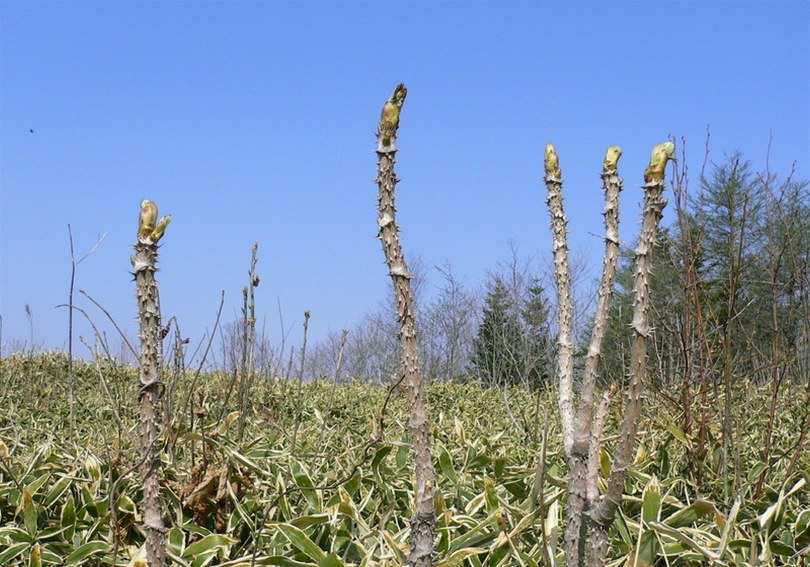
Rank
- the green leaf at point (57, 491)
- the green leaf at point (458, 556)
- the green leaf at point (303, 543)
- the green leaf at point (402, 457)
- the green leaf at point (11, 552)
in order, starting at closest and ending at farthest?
the green leaf at point (458, 556)
the green leaf at point (303, 543)
the green leaf at point (11, 552)
the green leaf at point (57, 491)
the green leaf at point (402, 457)

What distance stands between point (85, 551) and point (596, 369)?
5.88ft

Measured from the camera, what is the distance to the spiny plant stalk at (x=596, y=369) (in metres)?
1.71

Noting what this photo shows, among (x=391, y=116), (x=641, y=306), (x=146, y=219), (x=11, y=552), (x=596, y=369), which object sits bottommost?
(x=11, y=552)

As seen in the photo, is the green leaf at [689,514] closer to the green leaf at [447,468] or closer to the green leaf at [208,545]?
the green leaf at [447,468]

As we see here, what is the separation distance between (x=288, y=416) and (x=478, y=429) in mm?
1588

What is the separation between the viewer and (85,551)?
2.56m

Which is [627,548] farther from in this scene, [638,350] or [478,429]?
[478,429]

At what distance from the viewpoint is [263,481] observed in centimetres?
299

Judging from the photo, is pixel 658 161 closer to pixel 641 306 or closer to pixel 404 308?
pixel 641 306

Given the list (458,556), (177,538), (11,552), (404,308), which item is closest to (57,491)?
(11,552)

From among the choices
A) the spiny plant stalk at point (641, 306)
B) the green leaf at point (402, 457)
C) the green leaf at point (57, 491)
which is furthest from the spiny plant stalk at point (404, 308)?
the green leaf at point (57, 491)

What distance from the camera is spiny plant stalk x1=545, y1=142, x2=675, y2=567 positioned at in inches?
67.4

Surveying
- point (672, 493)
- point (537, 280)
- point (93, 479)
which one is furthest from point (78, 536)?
point (537, 280)

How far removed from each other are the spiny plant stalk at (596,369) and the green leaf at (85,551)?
157 centimetres
